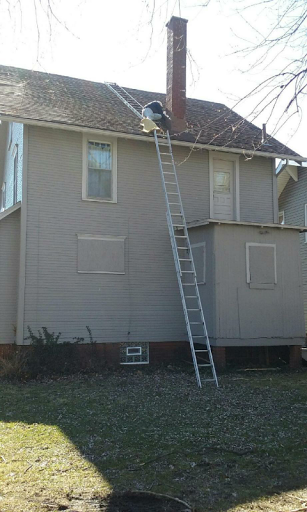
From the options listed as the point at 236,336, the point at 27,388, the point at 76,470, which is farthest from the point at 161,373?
the point at 76,470

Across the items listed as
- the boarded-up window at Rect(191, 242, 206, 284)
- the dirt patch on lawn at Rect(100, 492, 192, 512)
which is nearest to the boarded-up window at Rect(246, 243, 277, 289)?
the boarded-up window at Rect(191, 242, 206, 284)

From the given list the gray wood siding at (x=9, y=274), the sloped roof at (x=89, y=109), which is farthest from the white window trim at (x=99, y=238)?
the sloped roof at (x=89, y=109)

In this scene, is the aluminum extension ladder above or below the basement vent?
above

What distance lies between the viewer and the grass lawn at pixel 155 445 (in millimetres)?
5070

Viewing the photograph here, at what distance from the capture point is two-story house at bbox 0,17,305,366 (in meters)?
12.5

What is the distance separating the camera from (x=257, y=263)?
13000 millimetres

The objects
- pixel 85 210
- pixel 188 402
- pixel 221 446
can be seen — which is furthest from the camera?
pixel 85 210

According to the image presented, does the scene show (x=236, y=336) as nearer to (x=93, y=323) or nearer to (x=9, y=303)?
(x=93, y=323)

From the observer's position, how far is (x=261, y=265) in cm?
1302

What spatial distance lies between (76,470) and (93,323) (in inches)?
292

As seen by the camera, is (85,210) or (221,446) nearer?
(221,446)

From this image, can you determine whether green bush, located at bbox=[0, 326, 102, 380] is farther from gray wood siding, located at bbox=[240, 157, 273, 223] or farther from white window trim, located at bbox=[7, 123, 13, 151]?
white window trim, located at bbox=[7, 123, 13, 151]

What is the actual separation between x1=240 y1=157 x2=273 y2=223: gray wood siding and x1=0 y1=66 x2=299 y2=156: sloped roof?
0.54 m

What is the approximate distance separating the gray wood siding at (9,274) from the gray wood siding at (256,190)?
615cm
